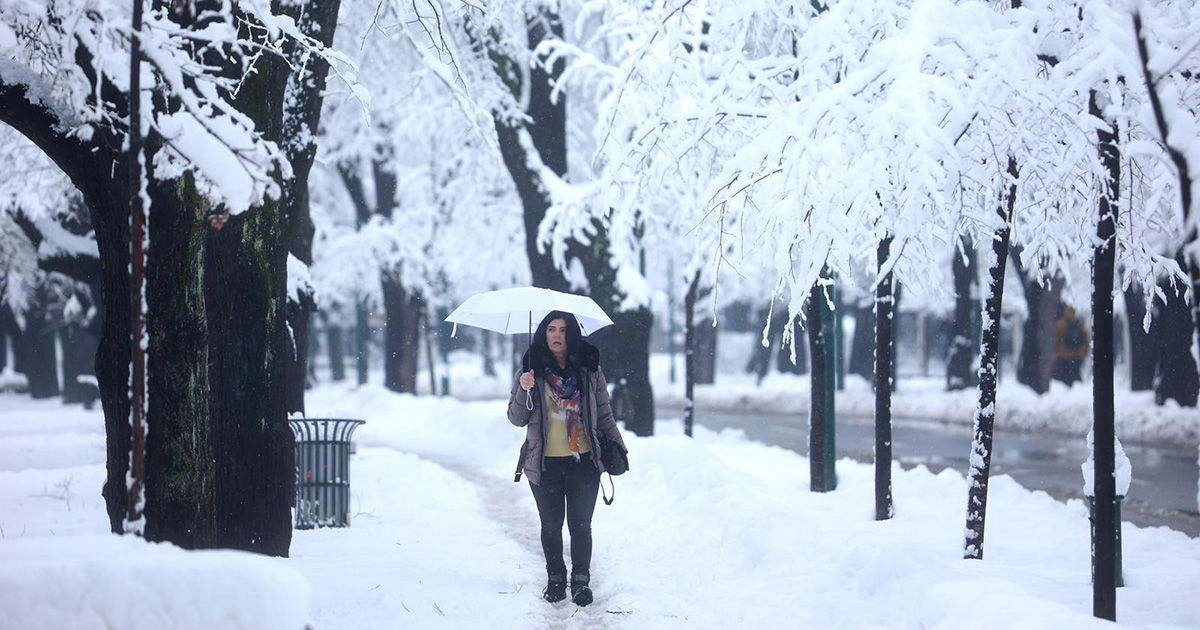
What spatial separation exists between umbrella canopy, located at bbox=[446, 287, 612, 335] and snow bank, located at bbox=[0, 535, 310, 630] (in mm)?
3596

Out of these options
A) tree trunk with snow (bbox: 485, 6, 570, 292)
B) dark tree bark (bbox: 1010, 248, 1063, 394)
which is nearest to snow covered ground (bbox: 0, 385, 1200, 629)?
tree trunk with snow (bbox: 485, 6, 570, 292)

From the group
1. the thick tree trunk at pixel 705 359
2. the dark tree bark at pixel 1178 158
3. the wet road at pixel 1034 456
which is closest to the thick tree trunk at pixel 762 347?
the thick tree trunk at pixel 705 359

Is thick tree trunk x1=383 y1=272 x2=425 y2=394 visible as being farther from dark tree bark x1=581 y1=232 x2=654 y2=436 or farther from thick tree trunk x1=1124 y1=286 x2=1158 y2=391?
thick tree trunk x1=1124 y1=286 x2=1158 y2=391

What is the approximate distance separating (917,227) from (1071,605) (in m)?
2.38

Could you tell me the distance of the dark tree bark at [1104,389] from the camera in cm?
518

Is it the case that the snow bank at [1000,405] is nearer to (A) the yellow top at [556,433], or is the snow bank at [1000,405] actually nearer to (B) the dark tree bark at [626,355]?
(B) the dark tree bark at [626,355]

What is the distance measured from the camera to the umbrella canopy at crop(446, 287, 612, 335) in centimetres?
723

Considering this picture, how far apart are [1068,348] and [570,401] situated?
77.9 ft

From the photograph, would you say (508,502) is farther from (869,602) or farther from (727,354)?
(727,354)

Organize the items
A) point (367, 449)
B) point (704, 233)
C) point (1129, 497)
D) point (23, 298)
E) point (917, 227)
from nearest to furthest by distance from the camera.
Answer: point (917, 227), point (704, 233), point (1129, 497), point (367, 449), point (23, 298)

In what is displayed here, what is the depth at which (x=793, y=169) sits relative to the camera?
6.07m

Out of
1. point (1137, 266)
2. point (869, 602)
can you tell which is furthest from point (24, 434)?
point (1137, 266)

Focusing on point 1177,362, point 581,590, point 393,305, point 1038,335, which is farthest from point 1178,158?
point 393,305

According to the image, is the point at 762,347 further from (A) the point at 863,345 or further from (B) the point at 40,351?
(B) the point at 40,351
